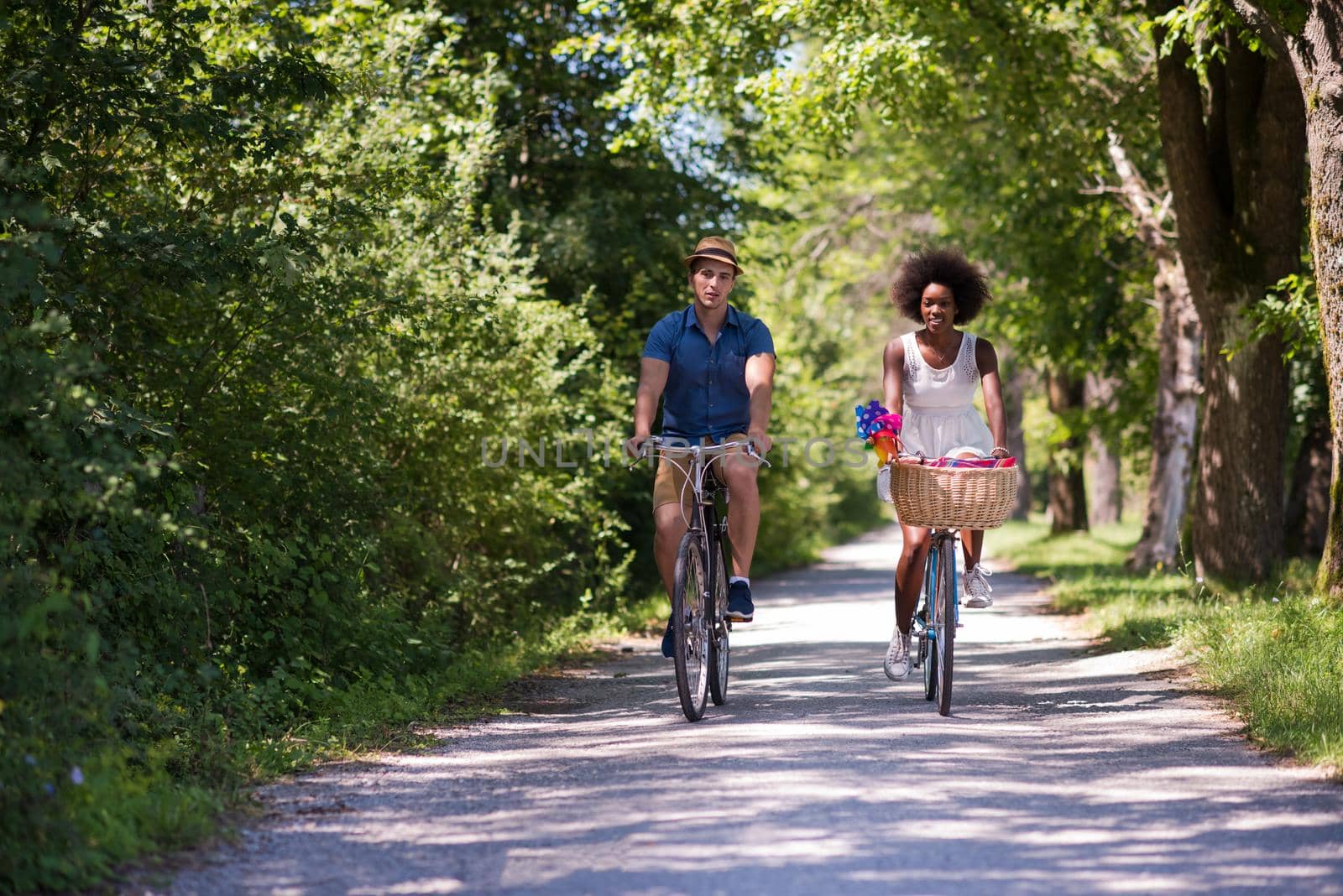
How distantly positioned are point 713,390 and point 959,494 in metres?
1.42

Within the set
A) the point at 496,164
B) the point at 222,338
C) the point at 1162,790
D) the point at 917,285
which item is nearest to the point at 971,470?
the point at 917,285

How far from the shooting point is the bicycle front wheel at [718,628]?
845 cm

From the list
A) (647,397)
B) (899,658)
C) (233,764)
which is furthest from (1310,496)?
(233,764)

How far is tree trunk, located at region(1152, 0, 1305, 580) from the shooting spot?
14086mm

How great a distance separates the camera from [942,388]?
874 centimetres

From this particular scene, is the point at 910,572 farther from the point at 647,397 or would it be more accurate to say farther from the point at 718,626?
the point at 647,397

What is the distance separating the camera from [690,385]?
8477 mm

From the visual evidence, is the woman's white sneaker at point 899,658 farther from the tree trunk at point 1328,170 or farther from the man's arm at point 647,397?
the tree trunk at point 1328,170

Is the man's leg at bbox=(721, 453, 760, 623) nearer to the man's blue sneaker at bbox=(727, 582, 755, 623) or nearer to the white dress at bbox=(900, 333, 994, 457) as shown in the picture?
the man's blue sneaker at bbox=(727, 582, 755, 623)

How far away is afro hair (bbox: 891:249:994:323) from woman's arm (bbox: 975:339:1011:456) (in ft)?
0.89

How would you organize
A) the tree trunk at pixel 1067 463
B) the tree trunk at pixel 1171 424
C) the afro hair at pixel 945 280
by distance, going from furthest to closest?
the tree trunk at pixel 1067 463 → the tree trunk at pixel 1171 424 → the afro hair at pixel 945 280

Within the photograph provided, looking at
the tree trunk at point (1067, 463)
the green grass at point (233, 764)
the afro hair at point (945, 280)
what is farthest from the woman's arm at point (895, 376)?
the tree trunk at point (1067, 463)

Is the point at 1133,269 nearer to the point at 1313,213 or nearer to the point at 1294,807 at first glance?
the point at 1313,213

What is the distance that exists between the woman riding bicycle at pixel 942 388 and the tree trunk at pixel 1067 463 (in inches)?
707
